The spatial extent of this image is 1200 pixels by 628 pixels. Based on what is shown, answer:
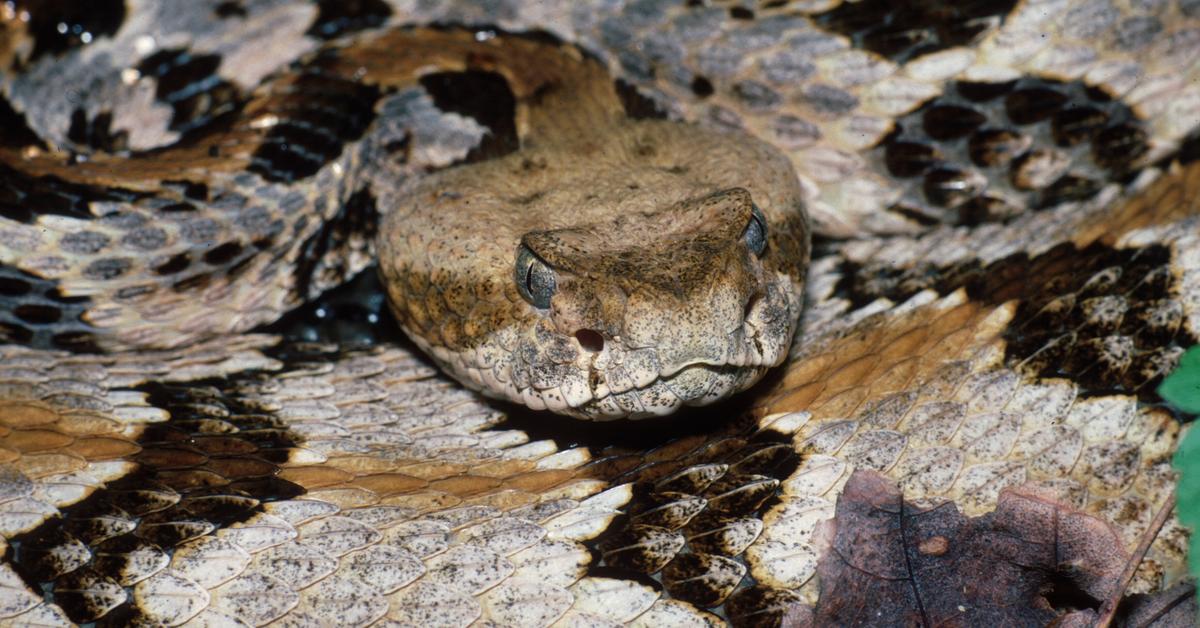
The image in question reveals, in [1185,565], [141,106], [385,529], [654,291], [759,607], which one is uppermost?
[141,106]

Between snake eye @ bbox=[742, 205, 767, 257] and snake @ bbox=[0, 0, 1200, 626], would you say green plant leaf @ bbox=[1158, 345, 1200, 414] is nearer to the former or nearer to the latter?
snake @ bbox=[0, 0, 1200, 626]

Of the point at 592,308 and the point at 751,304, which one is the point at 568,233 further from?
the point at 751,304

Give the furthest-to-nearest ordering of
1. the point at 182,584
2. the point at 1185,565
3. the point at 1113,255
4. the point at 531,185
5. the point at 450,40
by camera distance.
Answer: the point at 450,40 → the point at 531,185 → the point at 1113,255 → the point at 1185,565 → the point at 182,584

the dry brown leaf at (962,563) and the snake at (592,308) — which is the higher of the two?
the snake at (592,308)

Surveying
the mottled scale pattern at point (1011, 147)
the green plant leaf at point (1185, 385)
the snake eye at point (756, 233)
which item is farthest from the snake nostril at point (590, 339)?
the mottled scale pattern at point (1011, 147)

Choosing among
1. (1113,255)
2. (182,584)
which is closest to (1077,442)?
(1113,255)

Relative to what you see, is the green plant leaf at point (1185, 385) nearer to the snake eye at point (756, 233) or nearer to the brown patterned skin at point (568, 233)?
the brown patterned skin at point (568, 233)

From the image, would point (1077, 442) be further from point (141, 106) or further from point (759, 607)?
point (141, 106)

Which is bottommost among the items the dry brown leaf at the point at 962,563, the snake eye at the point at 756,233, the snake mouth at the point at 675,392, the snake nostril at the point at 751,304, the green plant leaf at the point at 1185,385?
the dry brown leaf at the point at 962,563
